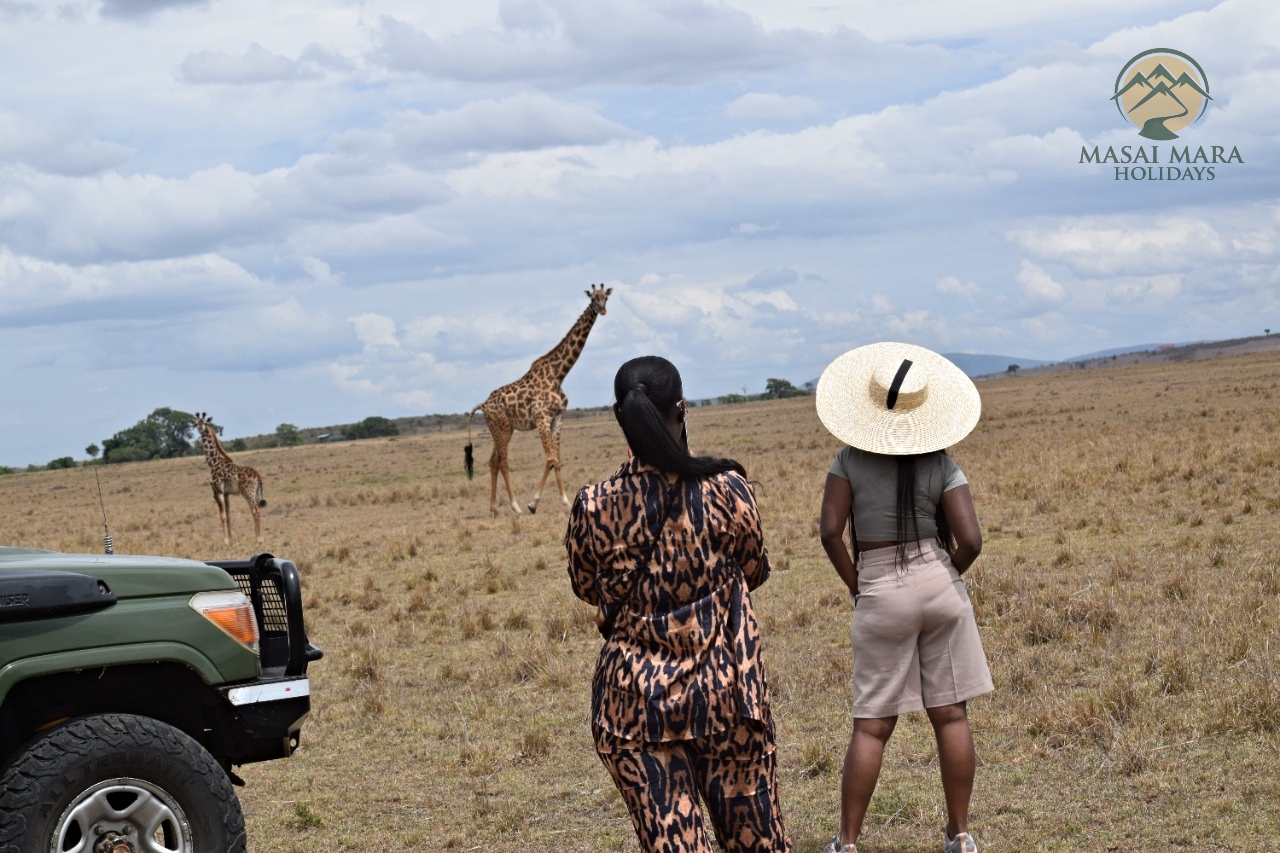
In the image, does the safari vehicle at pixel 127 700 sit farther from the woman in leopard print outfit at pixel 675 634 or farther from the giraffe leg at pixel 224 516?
the giraffe leg at pixel 224 516

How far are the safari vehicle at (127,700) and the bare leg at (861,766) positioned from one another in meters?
1.90

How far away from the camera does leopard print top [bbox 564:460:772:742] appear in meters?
3.52

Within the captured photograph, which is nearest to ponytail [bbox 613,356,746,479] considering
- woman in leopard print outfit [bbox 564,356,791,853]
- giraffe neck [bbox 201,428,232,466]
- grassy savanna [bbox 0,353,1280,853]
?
woman in leopard print outfit [bbox 564,356,791,853]

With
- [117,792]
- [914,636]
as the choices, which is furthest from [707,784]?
[117,792]

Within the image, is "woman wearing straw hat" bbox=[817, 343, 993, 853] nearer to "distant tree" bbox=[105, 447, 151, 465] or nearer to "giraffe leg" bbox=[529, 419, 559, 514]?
"giraffe leg" bbox=[529, 419, 559, 514]

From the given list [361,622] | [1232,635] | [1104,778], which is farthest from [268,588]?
[361,622]

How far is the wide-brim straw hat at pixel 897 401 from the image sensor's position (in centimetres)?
455

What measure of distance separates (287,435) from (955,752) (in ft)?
292

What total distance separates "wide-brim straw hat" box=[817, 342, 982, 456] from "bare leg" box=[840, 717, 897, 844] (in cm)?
96

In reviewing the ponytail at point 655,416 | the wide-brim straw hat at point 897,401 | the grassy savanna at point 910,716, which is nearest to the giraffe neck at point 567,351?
the grassy savanna at point 910,716

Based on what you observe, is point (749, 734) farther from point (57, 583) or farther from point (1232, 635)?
point (1232, 635)

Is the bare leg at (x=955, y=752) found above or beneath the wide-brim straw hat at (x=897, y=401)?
beneath

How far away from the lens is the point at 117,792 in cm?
420

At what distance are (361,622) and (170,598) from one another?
7.67m
